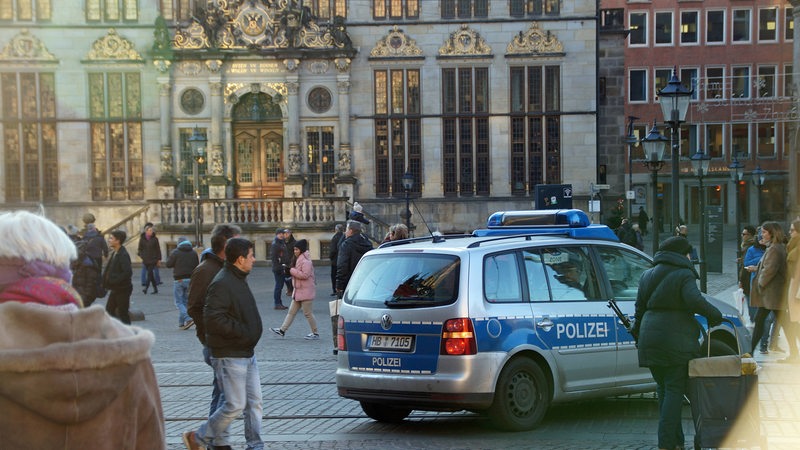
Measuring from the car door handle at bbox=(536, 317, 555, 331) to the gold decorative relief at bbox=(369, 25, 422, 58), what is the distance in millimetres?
30171

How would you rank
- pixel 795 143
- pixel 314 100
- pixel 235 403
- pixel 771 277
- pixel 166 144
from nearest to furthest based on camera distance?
pixel 235 403 < pixel 771 277 < pixel 166 144 < pixel 314 100 < pixel 795 143

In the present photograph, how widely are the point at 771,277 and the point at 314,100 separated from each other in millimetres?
26923

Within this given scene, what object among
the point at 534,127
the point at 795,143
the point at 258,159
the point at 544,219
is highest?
the point at 534,127

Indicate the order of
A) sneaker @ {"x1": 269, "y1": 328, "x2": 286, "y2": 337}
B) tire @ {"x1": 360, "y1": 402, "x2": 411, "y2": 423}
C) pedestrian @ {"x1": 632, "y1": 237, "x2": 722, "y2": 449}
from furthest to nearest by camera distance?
sneaker @ {"x1": 269, "y1": 328, "x2": 286, "y2": 337}, tire @ {"x1": 360, "y1": 402, "x2": 411, "y2": 423}, pedestrian @ {"x1": 632, "y1": 237, "x2": 722, "y2": 449}

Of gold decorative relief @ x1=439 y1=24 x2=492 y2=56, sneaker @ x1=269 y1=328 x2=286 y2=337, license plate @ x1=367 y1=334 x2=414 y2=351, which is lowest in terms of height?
sneaker @ x1=269 y1=328 x2=286 y2=337

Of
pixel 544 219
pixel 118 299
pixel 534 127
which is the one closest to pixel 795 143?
pixel 534 127

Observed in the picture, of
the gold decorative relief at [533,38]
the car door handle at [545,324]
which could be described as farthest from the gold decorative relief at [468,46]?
the car door handle at [545,324]

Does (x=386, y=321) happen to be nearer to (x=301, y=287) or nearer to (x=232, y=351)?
(x=232, y=351)

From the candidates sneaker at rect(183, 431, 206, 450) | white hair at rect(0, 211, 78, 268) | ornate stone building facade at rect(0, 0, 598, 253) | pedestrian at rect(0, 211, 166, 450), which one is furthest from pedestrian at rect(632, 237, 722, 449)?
ornate stone building facade at rect(0, 0, 598, 253)

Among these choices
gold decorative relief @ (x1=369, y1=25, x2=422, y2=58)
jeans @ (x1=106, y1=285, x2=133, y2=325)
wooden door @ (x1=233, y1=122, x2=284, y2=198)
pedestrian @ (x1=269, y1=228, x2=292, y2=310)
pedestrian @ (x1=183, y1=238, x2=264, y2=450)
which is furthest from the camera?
wooden door @ (x1=233, y1=122, x2=284, y2=198)

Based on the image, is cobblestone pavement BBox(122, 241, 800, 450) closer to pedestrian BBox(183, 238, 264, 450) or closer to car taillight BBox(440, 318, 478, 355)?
car taillight BBox(440, 318, 478, 355)

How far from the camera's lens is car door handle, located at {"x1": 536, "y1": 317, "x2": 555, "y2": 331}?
35.8ft

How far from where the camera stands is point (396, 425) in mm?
11531

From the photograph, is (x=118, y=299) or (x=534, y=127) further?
(x=534, y=127)
